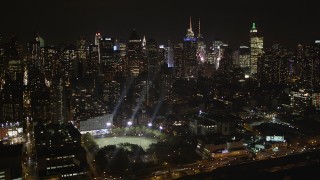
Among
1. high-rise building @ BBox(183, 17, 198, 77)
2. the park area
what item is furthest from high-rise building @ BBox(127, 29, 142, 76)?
the park area

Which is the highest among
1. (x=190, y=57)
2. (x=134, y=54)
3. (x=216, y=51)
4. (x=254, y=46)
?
(x=254, y=46)

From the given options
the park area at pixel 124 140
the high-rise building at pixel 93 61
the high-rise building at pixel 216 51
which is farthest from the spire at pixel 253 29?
the park area at pixel 124 140

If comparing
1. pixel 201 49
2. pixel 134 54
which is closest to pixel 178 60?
pixel 134 54

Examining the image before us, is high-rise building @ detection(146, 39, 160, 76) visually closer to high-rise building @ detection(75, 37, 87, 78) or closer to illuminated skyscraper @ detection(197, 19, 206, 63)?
high-rise building @ detection(75, 37, 87, 78)

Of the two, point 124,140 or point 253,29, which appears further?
point 253,29

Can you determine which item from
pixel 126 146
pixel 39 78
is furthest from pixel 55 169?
pixel 39 78

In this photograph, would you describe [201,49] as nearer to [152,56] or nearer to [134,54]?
[152,56]

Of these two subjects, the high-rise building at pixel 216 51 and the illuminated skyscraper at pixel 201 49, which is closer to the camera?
the illuminated skyscraper at pixel 201 49

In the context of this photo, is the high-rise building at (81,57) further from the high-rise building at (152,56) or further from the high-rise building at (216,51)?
the high-rise building at (216,51)
